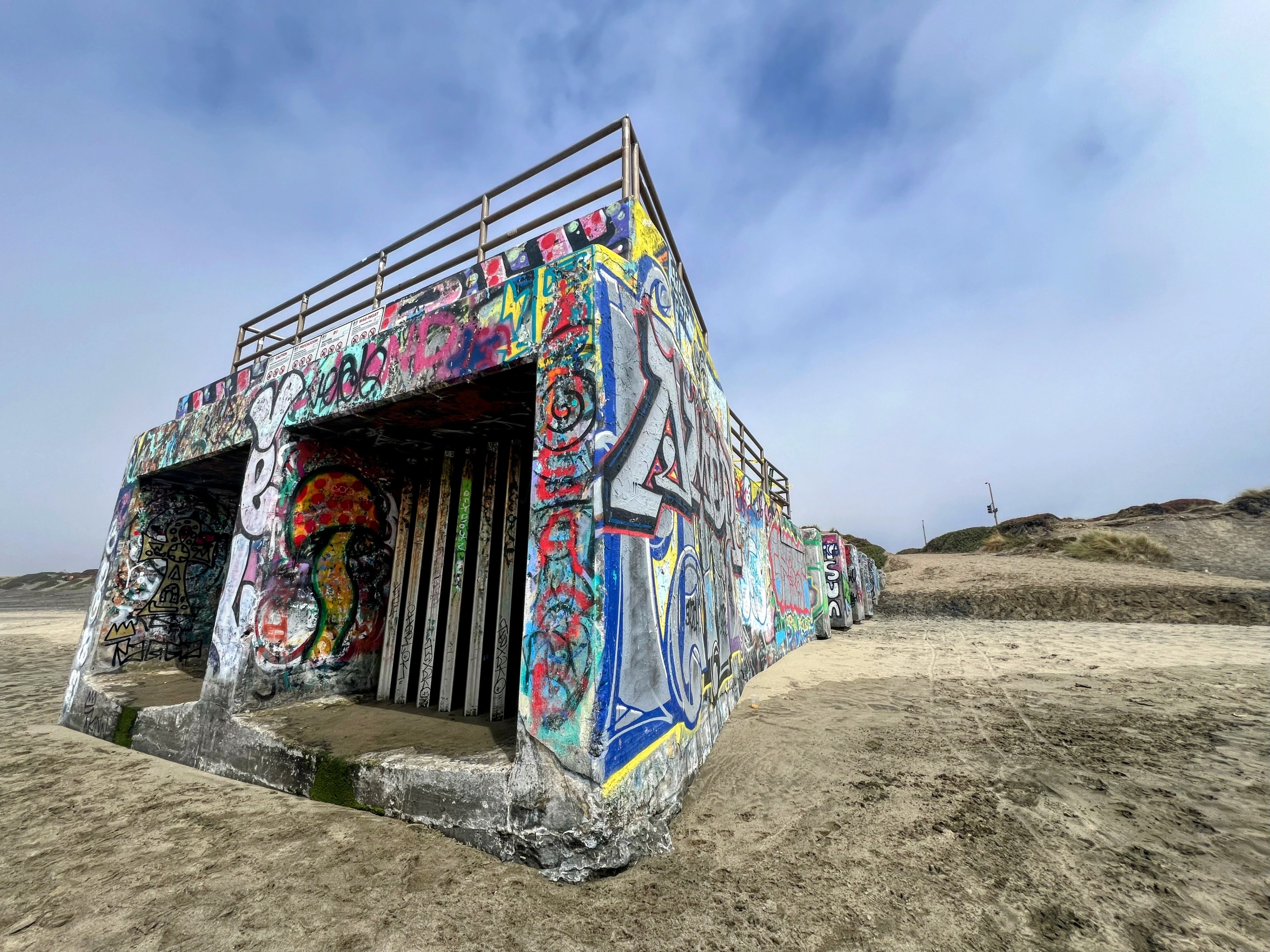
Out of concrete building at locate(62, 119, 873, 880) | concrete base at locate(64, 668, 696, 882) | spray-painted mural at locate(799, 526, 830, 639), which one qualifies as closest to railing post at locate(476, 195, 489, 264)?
concrete building at locate(62, 119, 873, 880)

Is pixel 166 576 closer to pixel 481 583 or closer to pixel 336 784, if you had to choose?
pixel 481 583

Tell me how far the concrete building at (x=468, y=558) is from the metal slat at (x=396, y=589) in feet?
0.09

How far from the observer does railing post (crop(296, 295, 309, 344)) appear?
6.37 m

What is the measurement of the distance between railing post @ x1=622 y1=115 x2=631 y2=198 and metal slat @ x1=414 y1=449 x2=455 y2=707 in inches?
117

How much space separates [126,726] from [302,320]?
15.9 ft

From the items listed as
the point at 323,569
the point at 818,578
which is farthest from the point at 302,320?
the point at 818,578

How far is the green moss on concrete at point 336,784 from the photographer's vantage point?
10.4 ft

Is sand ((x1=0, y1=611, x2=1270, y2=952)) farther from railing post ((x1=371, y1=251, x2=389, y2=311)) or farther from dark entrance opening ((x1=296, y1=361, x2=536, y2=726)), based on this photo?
railing post ((x1=371, y1=251, x2=389, y2=311))

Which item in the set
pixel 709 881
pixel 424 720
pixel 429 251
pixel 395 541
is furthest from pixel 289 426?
pixel 709 881

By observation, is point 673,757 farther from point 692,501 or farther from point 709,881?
point 692,501

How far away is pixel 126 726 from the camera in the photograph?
479 centimetres

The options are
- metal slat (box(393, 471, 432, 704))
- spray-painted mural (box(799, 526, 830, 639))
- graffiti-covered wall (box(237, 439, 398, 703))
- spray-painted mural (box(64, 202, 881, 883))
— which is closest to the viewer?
spray-painted mural (box(64, 202, 881, 883))

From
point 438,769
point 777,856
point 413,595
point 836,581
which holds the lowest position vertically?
point 777,856

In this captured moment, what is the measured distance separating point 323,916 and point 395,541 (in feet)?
12.0
